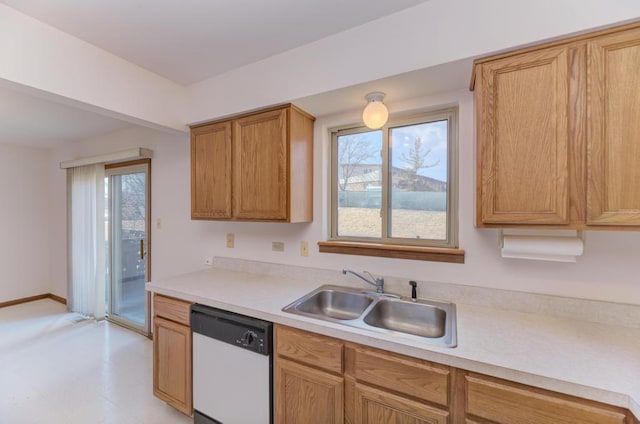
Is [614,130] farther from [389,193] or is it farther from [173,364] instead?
[173,364]

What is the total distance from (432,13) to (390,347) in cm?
161

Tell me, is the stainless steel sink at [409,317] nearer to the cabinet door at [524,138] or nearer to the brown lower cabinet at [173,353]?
the cabinet door at [524,138]

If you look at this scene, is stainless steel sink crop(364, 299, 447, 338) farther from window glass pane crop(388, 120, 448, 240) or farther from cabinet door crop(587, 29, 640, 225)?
cabinet door crop(587, 29, 640, 225)

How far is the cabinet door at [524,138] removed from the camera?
1.14m

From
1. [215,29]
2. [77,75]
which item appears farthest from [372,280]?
[77,75]

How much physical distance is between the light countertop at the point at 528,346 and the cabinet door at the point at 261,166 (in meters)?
0.61

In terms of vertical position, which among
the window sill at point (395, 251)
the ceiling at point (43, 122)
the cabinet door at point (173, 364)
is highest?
the ceiling at point (43, 122)

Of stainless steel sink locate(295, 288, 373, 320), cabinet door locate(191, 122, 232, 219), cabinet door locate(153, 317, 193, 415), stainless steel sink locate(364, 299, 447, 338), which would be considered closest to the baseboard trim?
cabinet door locate(153, 317, 193, 415)

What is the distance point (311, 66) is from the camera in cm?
170

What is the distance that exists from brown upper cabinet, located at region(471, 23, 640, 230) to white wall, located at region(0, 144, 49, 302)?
19.1ft

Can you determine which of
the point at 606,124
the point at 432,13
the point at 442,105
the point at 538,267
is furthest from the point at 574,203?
the point at 432,13

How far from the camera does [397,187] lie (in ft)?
6.18

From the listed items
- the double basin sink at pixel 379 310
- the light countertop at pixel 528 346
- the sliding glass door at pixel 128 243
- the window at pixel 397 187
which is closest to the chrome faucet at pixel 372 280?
the double basin sink at pixel 379 310

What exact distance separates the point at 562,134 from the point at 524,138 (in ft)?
0.42
